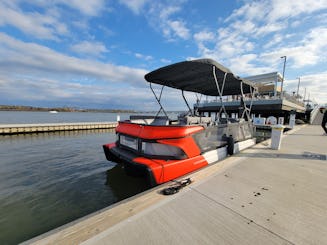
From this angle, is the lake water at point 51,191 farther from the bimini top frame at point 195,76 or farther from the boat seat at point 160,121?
the bimini top frame at point 195,76

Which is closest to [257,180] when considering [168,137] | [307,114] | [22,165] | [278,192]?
[278,192]

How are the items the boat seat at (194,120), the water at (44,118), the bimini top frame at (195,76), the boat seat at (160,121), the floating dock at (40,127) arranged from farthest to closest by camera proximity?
the water at (44,118)
the floating dock at (40,127)
the boat seat at (160,121)
the boat seat at (194,120)
the bimini top frame at (195,76)

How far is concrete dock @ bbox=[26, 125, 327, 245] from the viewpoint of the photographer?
161 cm

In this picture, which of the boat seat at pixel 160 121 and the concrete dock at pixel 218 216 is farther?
the boat seat at pixel 160 121

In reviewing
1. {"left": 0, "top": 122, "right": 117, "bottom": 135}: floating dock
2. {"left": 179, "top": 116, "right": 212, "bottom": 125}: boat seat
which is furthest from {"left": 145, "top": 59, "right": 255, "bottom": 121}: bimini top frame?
{"left": 0, "top": 122, "right": 117, "bottom": 135}: floating dock

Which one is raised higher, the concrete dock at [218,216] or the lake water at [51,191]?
the concrete dock at [218,216]

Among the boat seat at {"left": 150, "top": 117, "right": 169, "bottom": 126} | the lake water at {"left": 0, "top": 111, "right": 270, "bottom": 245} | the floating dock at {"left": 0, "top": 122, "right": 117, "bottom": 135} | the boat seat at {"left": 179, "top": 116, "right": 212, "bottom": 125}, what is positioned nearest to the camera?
the lake water at {"left": 0, "top": 111, "right": 270, "bottom": 245}

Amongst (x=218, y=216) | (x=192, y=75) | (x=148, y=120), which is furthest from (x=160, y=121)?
(x=218, y=216)

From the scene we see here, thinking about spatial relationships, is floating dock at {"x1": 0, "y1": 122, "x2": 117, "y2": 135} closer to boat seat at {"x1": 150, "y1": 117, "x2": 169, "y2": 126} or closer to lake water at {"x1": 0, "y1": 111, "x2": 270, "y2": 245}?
lake water at {"x1": 0, "y1": 111, "x2": 270, "y2": 245}

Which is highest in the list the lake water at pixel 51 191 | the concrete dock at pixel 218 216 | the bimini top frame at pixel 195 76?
the bimini top frame at pixel 195 76

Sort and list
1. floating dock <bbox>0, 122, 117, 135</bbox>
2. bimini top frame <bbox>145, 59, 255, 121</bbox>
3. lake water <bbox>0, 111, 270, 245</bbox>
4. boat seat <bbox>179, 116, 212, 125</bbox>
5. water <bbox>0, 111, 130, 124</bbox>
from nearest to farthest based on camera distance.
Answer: lake water <bbox>0, 111, 270, 245</bbox> < bimini top frame <bbox>145, 59, 255, 121</bbox> < boat seat <bbox>179, 116, 212, 125</bbox> < floating dock <bbox>0, 122, 117, 135</bbox> < water <bbox>0, 111, 130, 124</bbox>

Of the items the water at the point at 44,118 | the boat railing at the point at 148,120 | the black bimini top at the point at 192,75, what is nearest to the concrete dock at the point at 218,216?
the boat railing at the point at 148,120

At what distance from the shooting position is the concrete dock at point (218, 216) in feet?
5.27

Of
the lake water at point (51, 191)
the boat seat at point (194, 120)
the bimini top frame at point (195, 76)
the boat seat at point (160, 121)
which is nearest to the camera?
the lake water at point (51, 191)
